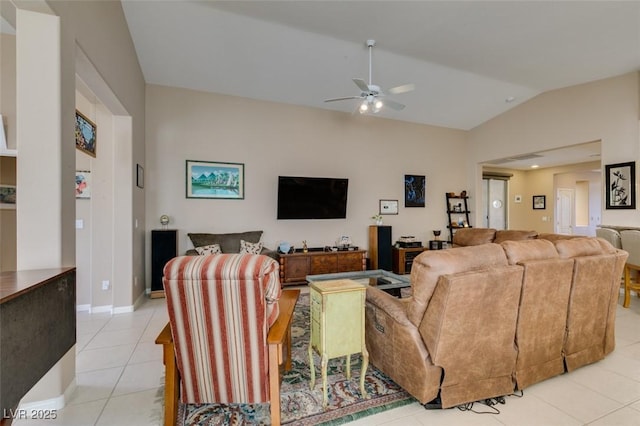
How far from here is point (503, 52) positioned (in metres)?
4.31

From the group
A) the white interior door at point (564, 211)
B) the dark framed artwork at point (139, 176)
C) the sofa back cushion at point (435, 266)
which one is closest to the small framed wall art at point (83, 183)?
the dark framed artwork at point (139, 176)

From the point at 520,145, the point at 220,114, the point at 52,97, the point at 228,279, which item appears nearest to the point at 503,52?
the point at 520,145

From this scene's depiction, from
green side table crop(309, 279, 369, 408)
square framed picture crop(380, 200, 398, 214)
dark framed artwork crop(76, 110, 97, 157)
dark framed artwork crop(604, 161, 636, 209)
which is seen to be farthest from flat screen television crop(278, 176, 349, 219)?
dark framed artwork crop(604, 161, 636, 209)

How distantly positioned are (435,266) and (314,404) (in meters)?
1.28

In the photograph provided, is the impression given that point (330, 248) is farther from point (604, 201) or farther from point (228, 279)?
point (604, 201)

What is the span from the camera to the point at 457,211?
7.22 meters

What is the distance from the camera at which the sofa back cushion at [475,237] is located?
504 cm

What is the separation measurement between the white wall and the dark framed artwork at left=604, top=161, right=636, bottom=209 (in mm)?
2827

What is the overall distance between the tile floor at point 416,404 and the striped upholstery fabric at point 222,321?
0.55m

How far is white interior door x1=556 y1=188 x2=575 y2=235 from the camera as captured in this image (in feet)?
28.5

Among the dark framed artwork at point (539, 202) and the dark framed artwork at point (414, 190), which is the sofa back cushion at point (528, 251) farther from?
the dark framed artwork at point (539, 202)

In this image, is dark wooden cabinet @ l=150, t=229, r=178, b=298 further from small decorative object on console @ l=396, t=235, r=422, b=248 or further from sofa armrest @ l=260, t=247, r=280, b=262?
small decorative object on console @ l=396, t=235, r=422, b=248

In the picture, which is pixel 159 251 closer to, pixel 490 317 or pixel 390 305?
pixel 390 305

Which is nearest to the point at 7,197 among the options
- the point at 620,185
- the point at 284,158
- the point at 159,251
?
the point at 159,251
